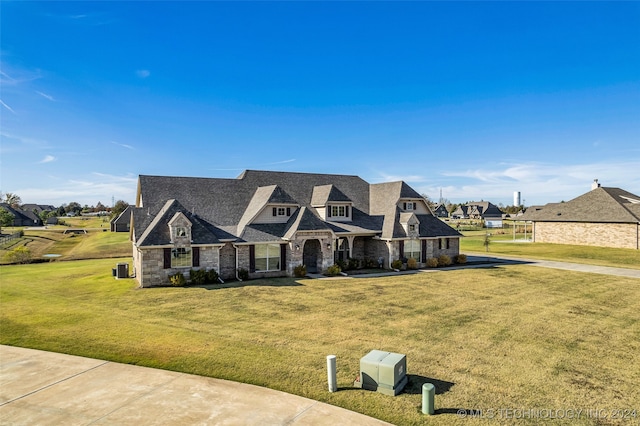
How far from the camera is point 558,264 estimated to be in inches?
1384

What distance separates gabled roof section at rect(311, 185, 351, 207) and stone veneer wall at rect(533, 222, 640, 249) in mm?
35719

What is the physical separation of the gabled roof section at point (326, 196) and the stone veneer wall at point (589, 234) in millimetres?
35719

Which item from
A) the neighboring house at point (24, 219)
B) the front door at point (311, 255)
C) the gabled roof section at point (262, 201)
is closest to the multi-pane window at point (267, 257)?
the gabled roof section at point (262, 201)

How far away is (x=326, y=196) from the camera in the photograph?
108 ft

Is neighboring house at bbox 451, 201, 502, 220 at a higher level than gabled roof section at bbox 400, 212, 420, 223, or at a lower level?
higher

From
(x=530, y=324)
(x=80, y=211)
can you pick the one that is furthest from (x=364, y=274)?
(x=80, y=211)

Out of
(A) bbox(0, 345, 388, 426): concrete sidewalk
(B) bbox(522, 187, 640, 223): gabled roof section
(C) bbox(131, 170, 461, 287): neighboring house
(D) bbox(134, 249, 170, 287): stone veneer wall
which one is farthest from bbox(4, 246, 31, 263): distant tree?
(B) bbox(522, 187, 640, 223): gabled roof section

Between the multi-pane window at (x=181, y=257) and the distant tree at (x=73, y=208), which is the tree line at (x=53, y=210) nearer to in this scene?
the distant tree at (x=73, y=208)

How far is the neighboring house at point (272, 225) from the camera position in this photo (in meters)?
Answer: 25.5

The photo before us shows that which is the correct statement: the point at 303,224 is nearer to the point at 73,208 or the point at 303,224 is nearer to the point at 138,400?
the point at 138,400

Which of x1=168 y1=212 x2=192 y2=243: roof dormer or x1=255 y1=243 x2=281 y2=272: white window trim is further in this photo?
x1=255 y1=243 x2=281 y2=272: white window trim

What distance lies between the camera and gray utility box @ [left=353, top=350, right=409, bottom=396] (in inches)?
391

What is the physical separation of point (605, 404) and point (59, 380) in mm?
15067

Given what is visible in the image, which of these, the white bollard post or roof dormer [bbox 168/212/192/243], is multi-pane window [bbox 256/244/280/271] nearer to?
roof dormer [bbox 168/212/192/243]
